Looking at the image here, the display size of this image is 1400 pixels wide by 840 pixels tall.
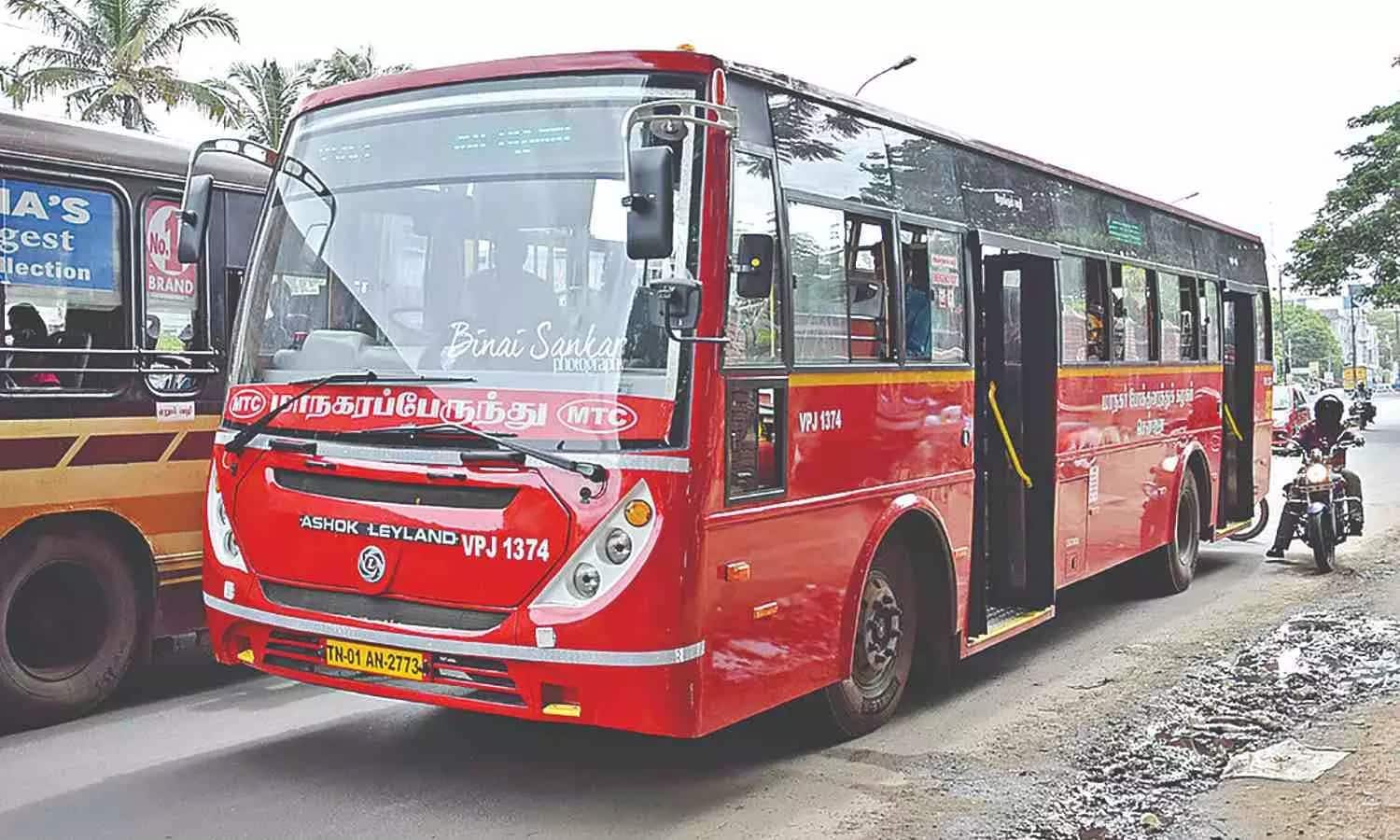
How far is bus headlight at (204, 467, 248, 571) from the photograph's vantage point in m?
6.15

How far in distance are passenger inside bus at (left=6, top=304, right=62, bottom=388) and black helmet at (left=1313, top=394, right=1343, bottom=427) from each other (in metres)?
10.4

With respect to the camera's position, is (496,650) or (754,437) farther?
(754,437)

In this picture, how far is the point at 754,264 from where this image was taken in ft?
18.5

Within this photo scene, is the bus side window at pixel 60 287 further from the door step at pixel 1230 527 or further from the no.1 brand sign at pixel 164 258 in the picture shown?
the door step at pixel 1230 527

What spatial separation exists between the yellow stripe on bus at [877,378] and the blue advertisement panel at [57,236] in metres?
3.69

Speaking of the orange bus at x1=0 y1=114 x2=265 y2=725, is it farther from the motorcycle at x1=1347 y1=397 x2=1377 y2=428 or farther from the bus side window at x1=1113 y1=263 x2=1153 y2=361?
the motorcycle at x1=1347 y1=397 x2=1377 y2=428

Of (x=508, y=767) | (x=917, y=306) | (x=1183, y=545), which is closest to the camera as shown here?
(x=508, y=767)

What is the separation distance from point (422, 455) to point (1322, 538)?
9.32 m

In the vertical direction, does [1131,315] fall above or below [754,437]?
above

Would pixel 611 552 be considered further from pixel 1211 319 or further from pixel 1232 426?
pixel 1232 426

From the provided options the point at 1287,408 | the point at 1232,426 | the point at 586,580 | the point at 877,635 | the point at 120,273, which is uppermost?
the point at 120,273

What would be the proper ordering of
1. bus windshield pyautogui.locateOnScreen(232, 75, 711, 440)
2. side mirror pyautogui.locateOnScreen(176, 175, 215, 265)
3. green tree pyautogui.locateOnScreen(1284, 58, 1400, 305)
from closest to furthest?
bus windshield pyautogui.locateOnScreen(232, 75, 711, 440)
side mirror pyautogui.locateOnScreen(176, 175, 215, 265)
green tree pyautogui.locateOnScreen(1284, 58, 1400, 305)

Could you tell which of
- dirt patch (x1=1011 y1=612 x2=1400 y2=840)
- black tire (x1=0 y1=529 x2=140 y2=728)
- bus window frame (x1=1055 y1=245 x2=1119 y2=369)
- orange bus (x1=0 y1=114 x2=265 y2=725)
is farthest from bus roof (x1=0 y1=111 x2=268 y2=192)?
dirt patch (x1=1011 y1=612 x2=1400 y2=840)

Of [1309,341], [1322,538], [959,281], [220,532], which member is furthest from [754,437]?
[1309,341]
